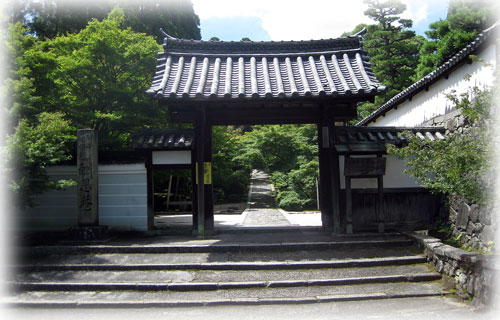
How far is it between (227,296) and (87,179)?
499 centimetres

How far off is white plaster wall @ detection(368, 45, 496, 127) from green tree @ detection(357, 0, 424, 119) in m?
10.6

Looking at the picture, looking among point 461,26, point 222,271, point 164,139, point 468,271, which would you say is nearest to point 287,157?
point 461,26

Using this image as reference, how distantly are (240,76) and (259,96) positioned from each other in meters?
1.43

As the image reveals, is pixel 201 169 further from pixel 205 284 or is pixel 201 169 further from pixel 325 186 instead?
pixel 325 186

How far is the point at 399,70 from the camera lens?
24.0 metres

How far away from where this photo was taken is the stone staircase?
564 centimetres

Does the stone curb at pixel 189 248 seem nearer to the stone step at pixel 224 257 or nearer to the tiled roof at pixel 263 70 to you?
the stone step at pixel 224 257

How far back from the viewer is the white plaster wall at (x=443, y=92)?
7.33m

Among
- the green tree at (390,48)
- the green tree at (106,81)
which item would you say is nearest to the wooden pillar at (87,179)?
the green tree at (106,81)

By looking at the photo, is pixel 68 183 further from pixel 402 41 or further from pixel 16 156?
pixel 402 41

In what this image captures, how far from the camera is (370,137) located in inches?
343

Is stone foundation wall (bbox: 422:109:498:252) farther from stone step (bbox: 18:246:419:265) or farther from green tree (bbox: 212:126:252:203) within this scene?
green tree (bbox: 212:126:252:203)

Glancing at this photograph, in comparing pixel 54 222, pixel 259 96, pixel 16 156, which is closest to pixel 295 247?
pixel 259 96

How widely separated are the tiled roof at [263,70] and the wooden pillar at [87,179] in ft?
7.54
